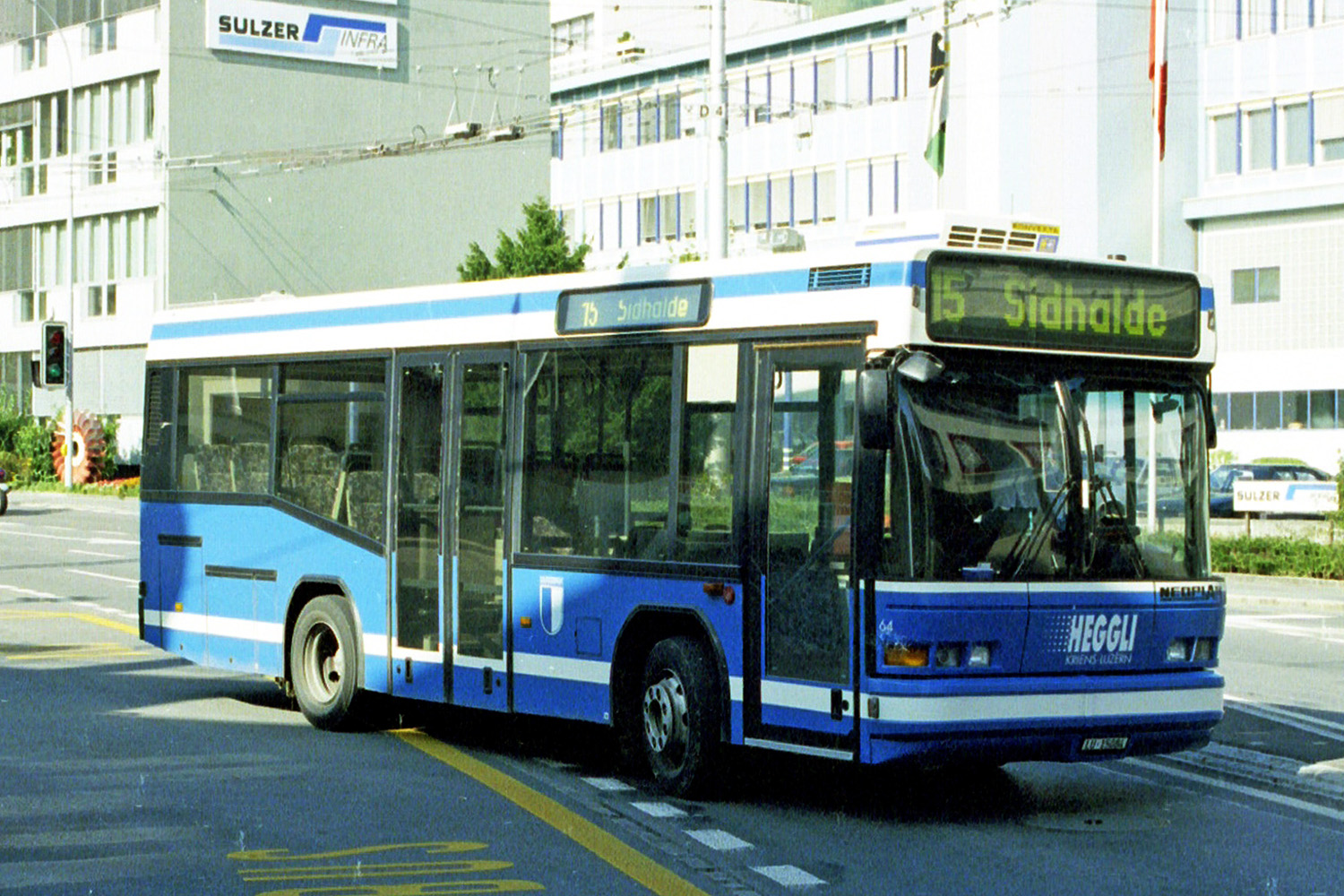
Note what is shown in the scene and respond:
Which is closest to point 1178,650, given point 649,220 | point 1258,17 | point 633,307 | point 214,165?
point 633,307

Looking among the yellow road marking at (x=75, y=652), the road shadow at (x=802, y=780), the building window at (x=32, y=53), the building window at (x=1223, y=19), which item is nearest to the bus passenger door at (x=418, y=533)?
the road shadow at (x=802, y=780)

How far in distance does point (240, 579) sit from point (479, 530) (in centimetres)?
286

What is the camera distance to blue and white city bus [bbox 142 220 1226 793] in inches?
370

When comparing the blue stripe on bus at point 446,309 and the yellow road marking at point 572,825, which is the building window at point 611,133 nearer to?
the blue stripe on bus at point 446,309

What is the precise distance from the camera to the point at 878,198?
64.2 m

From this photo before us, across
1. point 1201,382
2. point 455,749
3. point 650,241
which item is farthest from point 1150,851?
point 650,241

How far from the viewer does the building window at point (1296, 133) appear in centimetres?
5831

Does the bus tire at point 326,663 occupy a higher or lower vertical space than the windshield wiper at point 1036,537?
lower

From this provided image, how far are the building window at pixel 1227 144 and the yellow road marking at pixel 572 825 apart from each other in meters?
52.0

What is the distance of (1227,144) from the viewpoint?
60.4m

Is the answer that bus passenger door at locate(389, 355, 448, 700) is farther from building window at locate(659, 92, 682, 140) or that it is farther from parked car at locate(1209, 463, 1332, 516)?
building window at locate(659, 92, 682, 140)

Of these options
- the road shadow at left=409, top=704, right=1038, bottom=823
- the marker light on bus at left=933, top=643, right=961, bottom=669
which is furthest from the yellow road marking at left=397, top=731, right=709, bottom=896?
the marker light on bus at left=933, top=643, right=961, bottom=669

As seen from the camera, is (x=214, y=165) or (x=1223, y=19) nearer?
(x=214, y=165)

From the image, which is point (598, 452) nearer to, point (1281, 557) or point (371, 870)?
point (371, 870)
